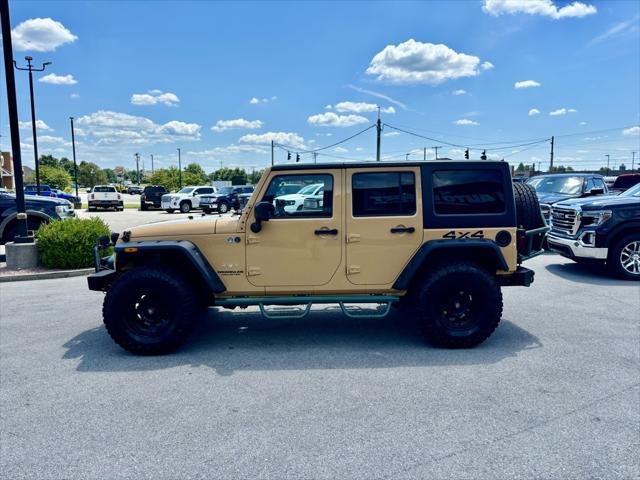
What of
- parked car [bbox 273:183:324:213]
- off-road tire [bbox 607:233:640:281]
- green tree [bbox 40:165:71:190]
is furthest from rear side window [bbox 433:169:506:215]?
green tree [bbox 40:165:71:190]

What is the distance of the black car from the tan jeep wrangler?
22.9 ft

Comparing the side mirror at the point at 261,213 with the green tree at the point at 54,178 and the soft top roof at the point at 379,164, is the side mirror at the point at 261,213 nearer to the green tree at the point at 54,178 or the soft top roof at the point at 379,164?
Result: the soft top roof at the point at 379,164

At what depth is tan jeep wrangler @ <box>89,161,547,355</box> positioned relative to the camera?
4.33 metres

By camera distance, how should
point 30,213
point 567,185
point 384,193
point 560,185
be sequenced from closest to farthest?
1. point 384,193
2. point 30,213
3. point 567,185
4. point 560,185

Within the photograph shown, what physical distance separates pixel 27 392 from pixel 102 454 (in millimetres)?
1346

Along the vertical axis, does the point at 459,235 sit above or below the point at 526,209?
below

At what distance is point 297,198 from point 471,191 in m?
1.78

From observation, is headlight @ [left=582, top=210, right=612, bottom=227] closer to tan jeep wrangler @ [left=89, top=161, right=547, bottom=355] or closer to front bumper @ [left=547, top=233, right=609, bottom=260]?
front bumper @ [left=547, top=233, right=609, bottom=260]

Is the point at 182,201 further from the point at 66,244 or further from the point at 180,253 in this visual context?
the point at 180,253

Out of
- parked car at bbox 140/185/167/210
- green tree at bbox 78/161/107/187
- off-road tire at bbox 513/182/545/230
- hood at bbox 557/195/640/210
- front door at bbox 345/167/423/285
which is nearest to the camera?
front door at bbox 345/167/423/285

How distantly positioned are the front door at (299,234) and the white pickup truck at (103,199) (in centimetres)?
2788

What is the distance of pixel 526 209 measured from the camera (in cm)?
489

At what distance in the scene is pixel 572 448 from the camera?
276cm

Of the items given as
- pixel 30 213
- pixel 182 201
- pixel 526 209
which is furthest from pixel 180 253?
pixel 182 201
